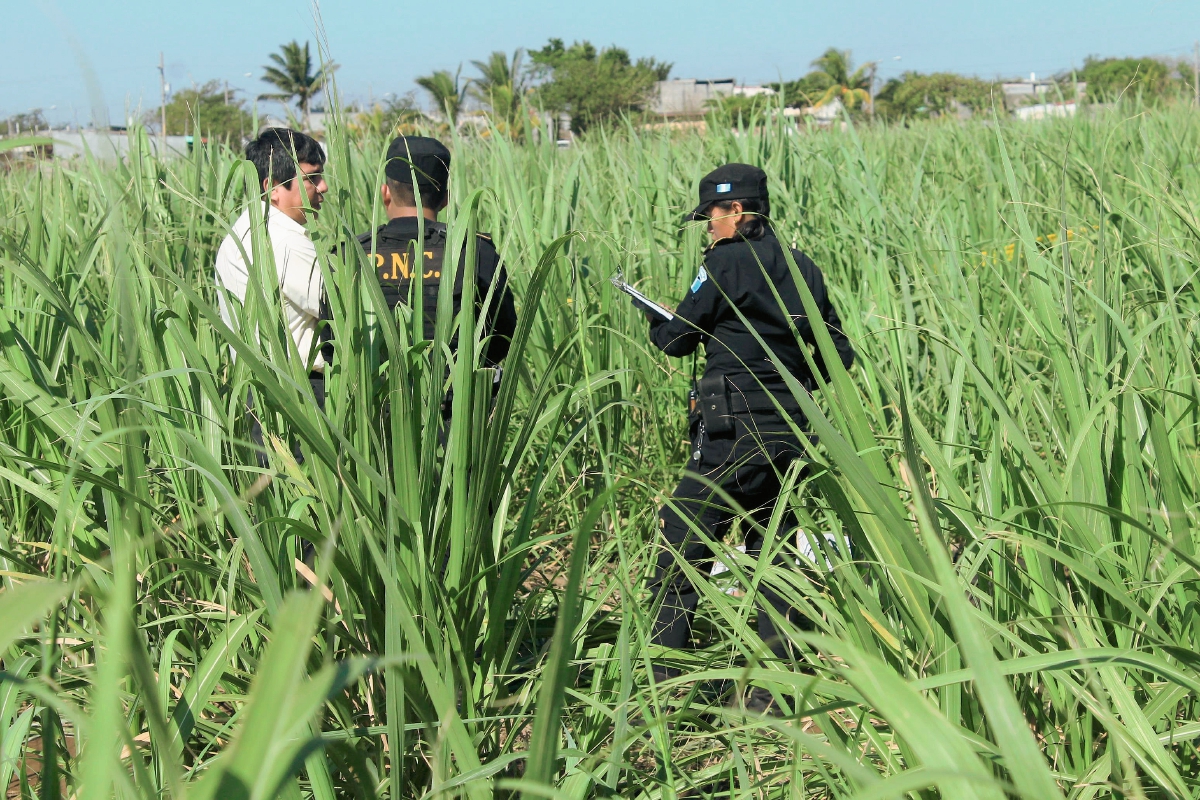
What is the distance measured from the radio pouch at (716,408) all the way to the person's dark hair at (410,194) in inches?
37.7

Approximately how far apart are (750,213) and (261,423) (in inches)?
58.7

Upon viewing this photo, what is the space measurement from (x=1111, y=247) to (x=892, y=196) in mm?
1476

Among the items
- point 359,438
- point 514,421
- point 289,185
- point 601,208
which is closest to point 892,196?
point 601,208

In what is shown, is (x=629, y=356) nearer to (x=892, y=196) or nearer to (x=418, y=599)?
(x=892, y=196)

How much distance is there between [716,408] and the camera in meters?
2.38

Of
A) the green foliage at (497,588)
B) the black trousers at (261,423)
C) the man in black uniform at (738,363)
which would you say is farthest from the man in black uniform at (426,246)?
the green foliage at (497,588)

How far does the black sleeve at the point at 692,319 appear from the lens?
241 centimetres

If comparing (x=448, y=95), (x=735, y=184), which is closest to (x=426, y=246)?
(x=735, y=184)

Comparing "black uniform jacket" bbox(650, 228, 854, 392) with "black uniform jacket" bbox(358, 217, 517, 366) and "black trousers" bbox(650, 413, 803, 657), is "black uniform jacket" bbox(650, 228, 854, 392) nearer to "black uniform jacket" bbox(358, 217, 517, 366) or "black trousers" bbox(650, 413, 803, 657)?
"black trousers" bbox(650, 413, 803, 657)

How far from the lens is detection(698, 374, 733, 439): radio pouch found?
2355 millimetres

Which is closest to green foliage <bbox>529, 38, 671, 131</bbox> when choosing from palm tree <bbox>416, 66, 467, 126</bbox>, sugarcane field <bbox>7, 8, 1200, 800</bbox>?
palm tree <bbox>416, 66, 467, 126</bbox>

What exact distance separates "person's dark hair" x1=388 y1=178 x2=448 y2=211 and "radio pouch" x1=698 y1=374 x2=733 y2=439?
37.7 inches

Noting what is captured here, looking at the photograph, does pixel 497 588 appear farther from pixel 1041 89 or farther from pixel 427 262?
pixel 1041 89

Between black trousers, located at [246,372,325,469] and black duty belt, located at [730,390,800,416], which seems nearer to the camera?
black trousers, located at [246,372,325,469]
